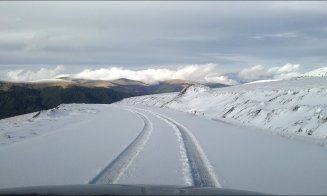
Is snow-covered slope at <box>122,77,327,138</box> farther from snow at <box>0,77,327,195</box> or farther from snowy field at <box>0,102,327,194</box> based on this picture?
snowy field at <box>0,102,327,194</box>

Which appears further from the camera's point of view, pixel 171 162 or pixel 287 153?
pixel 287 153

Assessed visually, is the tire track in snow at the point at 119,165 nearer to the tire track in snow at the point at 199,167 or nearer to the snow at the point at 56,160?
the snow at the point at 56,160

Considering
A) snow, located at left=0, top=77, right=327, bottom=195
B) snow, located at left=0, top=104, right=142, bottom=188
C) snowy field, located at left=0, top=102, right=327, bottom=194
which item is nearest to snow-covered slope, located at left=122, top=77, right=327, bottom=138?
snow, located at left=0, top=77, right=327, bottom=195

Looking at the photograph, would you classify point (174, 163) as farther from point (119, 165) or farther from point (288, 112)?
point (288, 112)

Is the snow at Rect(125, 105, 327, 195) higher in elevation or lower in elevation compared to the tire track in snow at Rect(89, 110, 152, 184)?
higher

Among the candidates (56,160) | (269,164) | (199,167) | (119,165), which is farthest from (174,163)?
(56,160)

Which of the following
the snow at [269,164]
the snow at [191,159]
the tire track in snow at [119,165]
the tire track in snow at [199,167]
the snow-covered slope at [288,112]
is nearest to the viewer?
the snow at [269,164]

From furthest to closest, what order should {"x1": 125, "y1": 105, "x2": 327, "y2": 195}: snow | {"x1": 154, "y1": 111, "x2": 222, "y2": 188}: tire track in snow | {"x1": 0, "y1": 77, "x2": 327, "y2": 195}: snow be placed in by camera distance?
{"x1": 0, "y1": 77, "x2": 327, "y2": 195}: snow
{"x1": 154, "y1": 111, "x2": 222, "y2": 188}: tire track in snow
{"x1": 125, "y1": 105, "x2": 327, "y2": 195}: snow

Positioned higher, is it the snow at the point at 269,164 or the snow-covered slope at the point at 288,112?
the snow-covered slope at the point at 288,112

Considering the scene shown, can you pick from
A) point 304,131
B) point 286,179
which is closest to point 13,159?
point 286,179

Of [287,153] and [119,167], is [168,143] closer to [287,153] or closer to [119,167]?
[287,153]

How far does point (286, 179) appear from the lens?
9.55m

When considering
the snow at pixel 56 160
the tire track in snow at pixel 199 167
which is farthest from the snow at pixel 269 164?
the snow at pixel 56 160

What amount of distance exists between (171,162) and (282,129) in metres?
11.1
